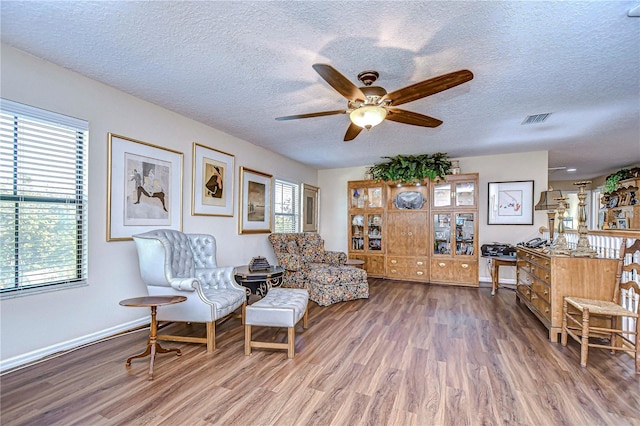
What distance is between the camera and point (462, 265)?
5438 millimetres

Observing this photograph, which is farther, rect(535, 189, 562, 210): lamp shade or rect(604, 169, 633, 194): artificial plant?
rect(604, 169, 633, 194): artificial plant

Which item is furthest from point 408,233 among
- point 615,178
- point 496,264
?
point 615,178

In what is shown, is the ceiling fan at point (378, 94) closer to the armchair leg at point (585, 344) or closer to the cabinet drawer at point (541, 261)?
the cabinet drawer at point (541, 261)

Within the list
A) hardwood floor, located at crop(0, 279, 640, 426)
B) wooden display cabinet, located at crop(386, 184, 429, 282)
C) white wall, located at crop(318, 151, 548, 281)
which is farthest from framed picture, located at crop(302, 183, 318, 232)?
hardwood floor, located at crop(0, 279, 640, 426)

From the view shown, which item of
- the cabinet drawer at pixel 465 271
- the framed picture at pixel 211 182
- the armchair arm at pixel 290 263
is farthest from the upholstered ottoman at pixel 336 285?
the cabinet drawer at pixel 465 271

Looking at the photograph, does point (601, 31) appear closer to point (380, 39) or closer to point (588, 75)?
point (588, 75)

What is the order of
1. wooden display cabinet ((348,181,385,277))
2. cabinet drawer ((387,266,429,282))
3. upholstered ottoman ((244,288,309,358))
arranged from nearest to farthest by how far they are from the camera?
upholstered ottoman ((244,288,309,358)) → cabinet drawer ((387,266,429,282)) → wooden display cabinet ((348,181,385,277))

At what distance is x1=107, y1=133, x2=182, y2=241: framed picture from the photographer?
115 inches

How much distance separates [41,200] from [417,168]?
5319mm

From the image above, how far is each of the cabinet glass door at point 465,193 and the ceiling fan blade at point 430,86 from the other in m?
3.84

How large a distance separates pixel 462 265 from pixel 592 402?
3598 mm

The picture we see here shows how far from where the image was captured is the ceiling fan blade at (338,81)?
1811 mm

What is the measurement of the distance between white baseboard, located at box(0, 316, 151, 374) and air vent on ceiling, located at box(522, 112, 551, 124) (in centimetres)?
514

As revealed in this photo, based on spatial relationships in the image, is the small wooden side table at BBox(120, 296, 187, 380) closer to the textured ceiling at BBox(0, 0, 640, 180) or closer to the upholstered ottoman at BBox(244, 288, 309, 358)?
the upholstered ottoman at BBox(244, 288, 309, 358)
